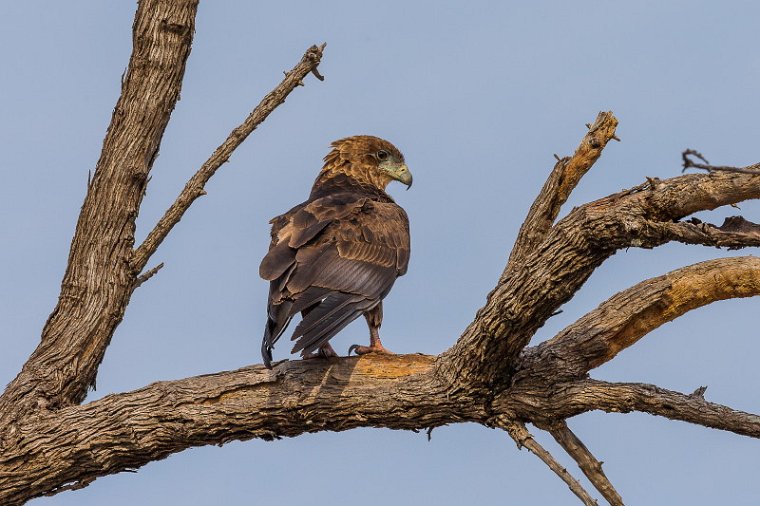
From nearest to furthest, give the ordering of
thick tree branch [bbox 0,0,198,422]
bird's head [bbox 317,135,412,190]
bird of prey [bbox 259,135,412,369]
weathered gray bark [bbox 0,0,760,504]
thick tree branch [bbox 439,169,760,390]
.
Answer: thick tree branch [bbox 439,169,760,390], weathered gray bark [bbox 0,0,760,504], bird of prey [bbox 259,135,412,369], thick tree branch [bbox 0,0,198,422], bird's head [bbox 317,135,412,190]

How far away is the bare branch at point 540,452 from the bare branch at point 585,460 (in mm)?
148

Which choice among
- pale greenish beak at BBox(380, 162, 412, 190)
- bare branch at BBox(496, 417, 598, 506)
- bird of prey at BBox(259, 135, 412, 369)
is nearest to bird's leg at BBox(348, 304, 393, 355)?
bird of prey at BBox(259, 135, 412, 369)

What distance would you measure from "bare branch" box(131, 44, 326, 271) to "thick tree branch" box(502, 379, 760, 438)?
2.07 m

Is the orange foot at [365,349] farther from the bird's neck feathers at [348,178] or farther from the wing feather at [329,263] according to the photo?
the bird's neck feathers at [348,178]

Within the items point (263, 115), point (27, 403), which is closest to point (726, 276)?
point (263, 115)

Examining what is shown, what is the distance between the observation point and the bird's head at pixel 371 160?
8312mm

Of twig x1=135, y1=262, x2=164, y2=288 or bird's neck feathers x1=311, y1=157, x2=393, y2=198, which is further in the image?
bird's neck feathers x1=311, y1=157, x2=393, y2=198

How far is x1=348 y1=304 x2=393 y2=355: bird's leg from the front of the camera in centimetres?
629

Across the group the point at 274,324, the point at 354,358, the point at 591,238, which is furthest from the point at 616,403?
the point at 274,324

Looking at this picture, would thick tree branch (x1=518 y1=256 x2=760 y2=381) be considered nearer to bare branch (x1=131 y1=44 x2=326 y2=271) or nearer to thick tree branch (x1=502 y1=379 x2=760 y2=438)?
thick tree branch (x1=502 y1=379 x2=760 y2=438)

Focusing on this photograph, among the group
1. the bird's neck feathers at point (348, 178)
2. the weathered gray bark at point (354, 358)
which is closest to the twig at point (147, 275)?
the weathered gray bark at point (354, 358)

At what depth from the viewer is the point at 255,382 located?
5.79 m

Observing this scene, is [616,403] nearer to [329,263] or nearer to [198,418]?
[329,263]

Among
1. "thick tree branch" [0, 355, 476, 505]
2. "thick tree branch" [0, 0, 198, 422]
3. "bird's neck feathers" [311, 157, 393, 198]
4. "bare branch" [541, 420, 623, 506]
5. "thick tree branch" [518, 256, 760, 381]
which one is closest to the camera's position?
"bare branch" [541, 420, 623, 506]
